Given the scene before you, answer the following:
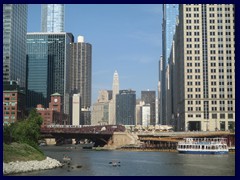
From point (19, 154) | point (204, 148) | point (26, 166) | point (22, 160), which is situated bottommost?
point (204, 148)

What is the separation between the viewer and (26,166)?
279 feet

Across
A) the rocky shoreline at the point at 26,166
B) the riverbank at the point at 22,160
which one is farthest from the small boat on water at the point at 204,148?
the rocky shoreline at the point at 26,166

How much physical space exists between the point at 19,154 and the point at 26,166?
4.32 meters

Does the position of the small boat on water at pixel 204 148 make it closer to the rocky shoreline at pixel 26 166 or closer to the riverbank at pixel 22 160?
the riverbank at pixel 22 160

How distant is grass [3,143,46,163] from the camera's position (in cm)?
8482

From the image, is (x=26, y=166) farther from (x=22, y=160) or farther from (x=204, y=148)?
(x=204, y=148)

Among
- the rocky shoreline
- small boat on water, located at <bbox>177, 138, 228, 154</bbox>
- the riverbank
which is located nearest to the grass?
the riverbank

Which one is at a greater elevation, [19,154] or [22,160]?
[19,154]

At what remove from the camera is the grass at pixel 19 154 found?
278 ft

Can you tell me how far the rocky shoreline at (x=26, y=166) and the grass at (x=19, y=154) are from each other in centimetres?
133

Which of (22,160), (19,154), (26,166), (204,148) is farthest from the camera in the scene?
(204,148)

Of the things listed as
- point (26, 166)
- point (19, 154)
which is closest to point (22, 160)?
point (19, 154)
